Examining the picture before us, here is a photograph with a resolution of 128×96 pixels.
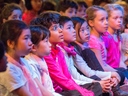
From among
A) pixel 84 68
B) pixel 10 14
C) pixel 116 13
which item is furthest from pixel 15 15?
pixel 116 13

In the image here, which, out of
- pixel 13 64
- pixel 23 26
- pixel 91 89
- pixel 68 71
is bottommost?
pixel 91 89

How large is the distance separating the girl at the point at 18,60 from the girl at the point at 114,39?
156 centimetres

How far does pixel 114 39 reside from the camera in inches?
125

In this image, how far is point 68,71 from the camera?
2.18 m

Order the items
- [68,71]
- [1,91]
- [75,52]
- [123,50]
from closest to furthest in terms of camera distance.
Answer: [1,91], [68,71], [75,52], [123,50]

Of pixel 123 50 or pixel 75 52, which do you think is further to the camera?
pixel 123 50

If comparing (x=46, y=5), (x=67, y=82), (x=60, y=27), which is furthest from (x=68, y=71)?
(x=46, y=5)

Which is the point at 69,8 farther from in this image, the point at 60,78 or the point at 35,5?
the point at 60,78

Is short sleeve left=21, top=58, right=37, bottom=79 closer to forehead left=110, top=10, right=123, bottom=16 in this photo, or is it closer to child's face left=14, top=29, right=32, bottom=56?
child's face left=14, top=29, right=32, bottom=56

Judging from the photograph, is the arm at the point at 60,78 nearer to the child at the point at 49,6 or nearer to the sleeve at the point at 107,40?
the sleeve at the point at 107,40

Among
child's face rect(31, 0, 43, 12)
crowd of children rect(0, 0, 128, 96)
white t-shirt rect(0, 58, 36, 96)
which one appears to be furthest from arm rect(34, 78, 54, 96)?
child's face rect(31, 0, 43, 12)

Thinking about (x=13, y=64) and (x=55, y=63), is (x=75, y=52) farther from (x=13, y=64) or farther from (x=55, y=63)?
(x=13, y=64)

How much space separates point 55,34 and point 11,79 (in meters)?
0.80

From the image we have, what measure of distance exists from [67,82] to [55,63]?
18 cm
